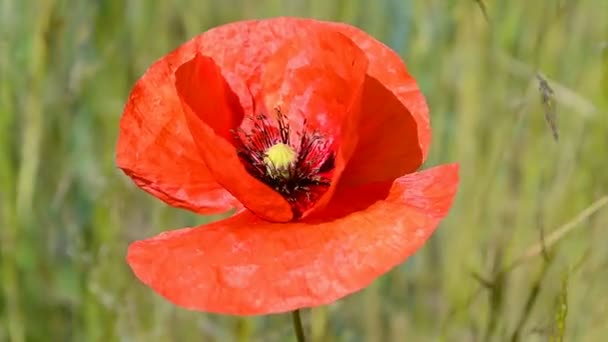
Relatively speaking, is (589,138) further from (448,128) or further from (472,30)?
(448,128)

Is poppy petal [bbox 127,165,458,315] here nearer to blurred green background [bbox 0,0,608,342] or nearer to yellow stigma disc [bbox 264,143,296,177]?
yellow stigma disc [bbox 264,143,296,177]

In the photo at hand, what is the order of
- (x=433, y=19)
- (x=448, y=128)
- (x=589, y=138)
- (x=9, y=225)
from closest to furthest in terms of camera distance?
(x=9, y=225) < (x=589, y=138) < (x=433, y=19) < (x=448, y=128)

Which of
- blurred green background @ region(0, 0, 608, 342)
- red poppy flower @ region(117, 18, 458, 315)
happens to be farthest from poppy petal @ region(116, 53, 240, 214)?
blurred green background @ region(0, 0, 608, 342)

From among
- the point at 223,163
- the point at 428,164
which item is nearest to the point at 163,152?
the point at 223,163

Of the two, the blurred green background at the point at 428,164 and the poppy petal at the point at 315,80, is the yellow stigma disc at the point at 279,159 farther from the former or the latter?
the blurred green background at the point at 428,164

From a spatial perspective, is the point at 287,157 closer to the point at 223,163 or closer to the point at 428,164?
the point at 223,163

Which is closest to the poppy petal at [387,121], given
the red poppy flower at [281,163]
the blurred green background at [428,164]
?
the red poppy flower at [281,163]

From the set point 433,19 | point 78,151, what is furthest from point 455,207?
point 78,151

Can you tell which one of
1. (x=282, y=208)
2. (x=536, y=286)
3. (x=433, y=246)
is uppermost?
(x=282, y=208)
